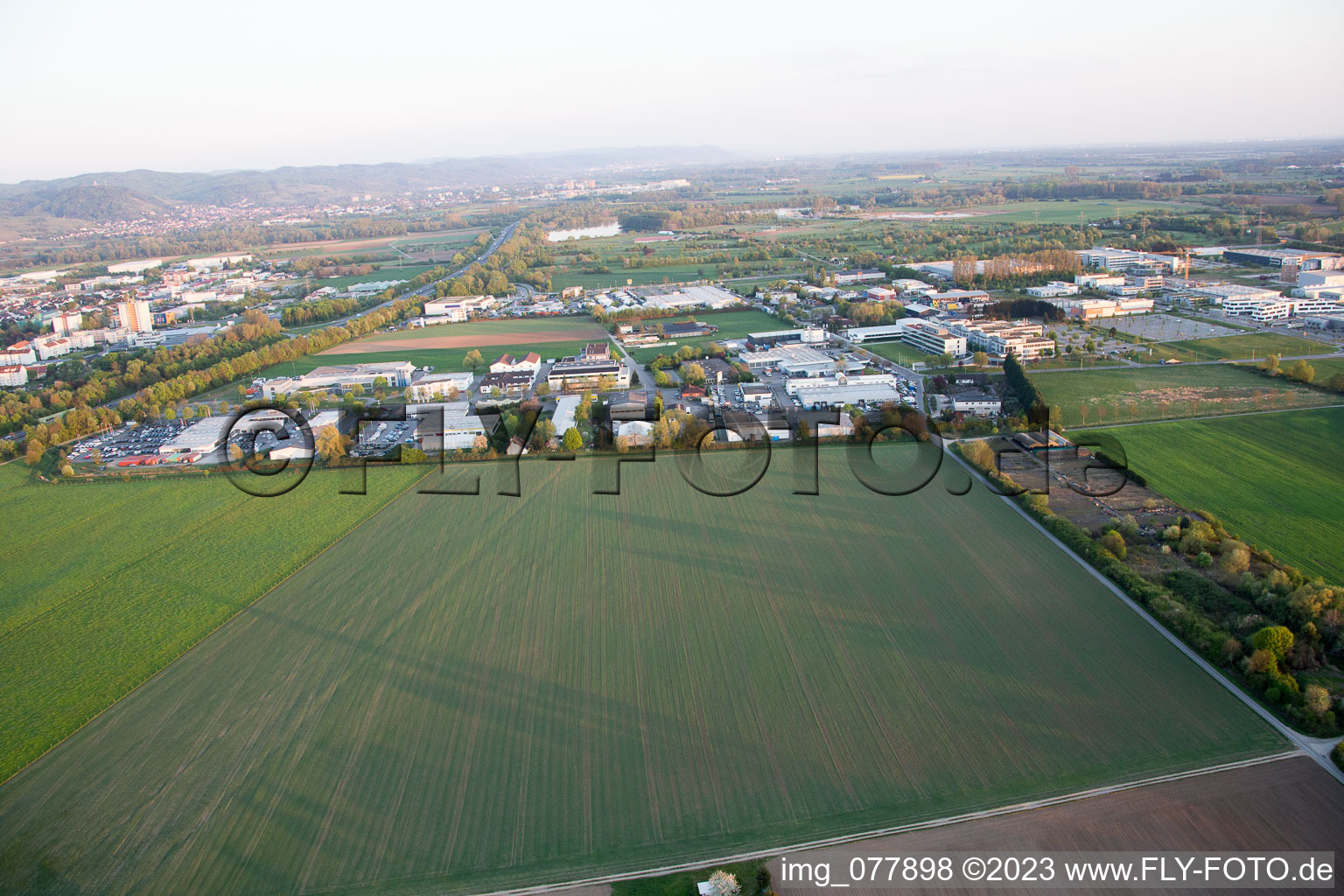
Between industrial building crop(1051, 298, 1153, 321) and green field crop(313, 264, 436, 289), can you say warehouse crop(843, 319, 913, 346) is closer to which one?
industrial building crop(1051, 298, 1153, 321)

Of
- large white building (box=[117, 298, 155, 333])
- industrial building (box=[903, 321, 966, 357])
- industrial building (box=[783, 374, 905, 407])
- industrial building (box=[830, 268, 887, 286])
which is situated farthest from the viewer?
industrial building (box=[830, 268, 887, 286])

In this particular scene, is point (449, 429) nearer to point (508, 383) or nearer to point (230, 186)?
point (508, 383)

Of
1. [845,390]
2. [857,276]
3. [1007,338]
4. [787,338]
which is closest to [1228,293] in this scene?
[1007,338]

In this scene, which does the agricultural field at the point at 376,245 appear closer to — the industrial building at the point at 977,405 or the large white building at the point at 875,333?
the large white building at the point at 875,333

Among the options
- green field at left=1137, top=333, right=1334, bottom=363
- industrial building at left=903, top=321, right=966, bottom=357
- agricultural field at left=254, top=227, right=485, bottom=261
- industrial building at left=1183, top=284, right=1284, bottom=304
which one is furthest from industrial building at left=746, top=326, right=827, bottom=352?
agricultural field at left=254, top=227, right=485, bottom=261

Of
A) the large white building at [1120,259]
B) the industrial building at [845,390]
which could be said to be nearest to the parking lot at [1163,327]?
the large white building at [1120,259]

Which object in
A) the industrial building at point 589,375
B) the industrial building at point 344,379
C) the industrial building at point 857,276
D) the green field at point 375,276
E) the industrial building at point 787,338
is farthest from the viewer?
the green field at point 375,276
